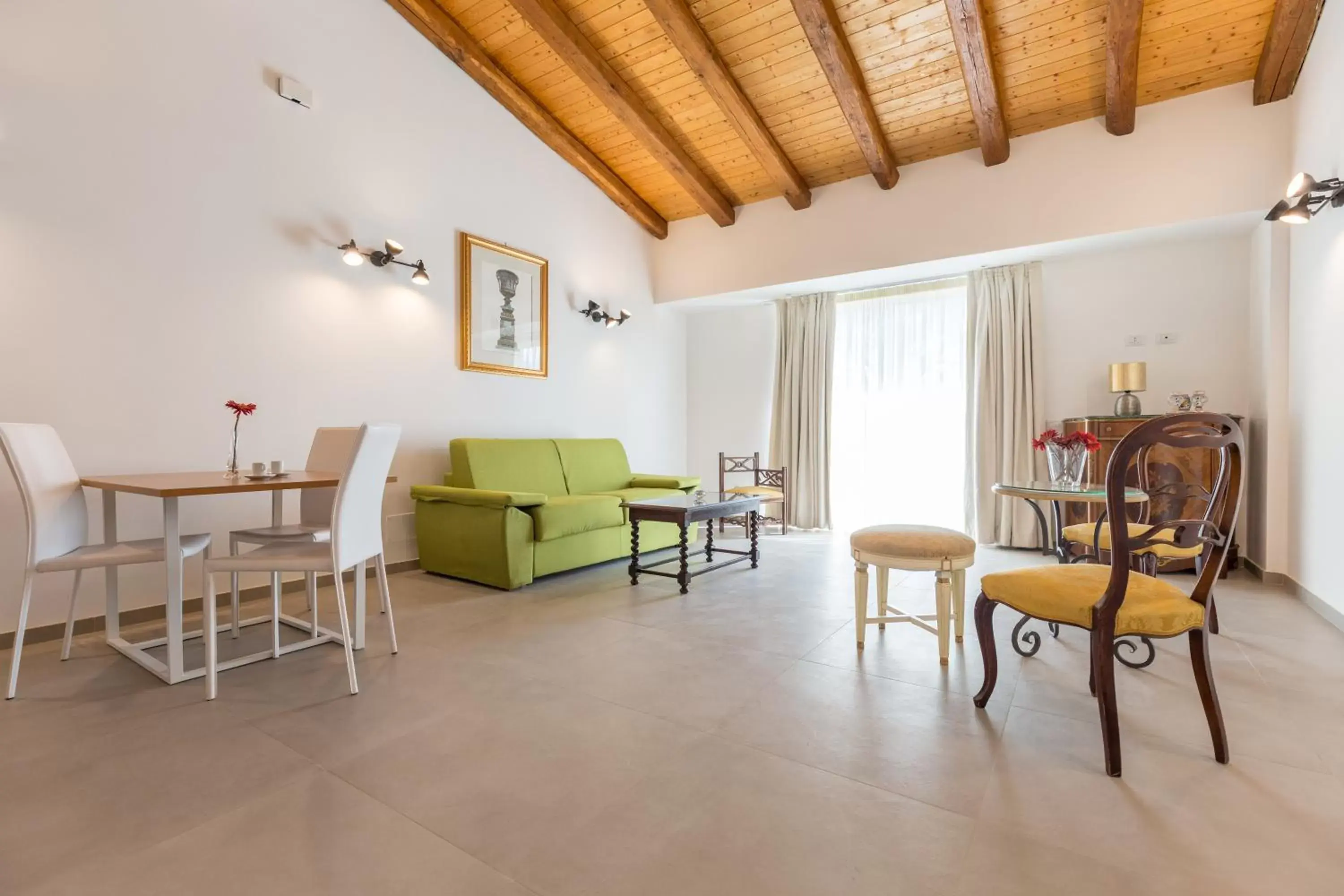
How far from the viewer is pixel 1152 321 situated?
4832 millimetres

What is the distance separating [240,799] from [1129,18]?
529cm

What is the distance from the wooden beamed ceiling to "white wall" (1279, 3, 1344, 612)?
0.37 meters

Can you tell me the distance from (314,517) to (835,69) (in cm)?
419

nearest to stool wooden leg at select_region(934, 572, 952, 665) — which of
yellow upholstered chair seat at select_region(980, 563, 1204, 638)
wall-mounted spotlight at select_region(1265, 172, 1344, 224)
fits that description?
yellow upholstered chair seat at select_region(980, 563, 1204, 638)

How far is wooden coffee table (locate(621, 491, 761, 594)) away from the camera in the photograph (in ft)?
12.3

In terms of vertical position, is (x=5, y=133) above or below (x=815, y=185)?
below

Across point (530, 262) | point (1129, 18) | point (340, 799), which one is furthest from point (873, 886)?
point (530, 262)

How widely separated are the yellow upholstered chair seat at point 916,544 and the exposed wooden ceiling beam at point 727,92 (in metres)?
Answer: 3.44

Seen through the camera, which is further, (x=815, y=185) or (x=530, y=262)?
(x=815, y=185)

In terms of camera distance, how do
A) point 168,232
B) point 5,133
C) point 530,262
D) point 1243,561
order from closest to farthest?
point 5,133 → point 168,232 → point 1243,561 → point 530,262

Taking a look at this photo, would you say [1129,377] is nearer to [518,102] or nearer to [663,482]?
[663,482]

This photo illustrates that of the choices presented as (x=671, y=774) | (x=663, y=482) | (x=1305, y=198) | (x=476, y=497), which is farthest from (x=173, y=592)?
(x=1305, y=198)

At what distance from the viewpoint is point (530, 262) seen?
5.26m

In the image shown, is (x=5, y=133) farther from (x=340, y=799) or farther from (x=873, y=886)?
(x=873, y=886)
